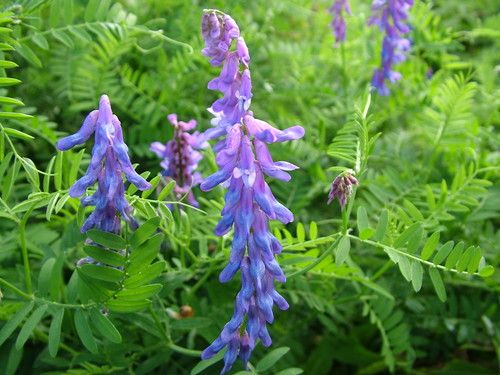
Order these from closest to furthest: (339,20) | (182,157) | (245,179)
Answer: (245,179) → (182,157) → (339,20)

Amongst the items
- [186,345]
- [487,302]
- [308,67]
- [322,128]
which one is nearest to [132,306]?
[186,345]

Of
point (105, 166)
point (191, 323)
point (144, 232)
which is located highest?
point (105, 166)

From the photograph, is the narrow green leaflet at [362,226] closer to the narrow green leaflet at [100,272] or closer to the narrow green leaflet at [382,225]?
the narrow green leaflet at [382,225]

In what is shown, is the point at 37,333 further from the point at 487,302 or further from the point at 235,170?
the point at 487,302

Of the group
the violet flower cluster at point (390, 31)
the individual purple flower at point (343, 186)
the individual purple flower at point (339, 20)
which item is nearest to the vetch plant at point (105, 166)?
the individual purple flower at point (343, 186)

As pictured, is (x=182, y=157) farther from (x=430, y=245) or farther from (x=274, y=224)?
(x=430, y=245)

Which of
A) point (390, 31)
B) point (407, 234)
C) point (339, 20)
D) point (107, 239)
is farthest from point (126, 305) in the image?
point (339, 20)
